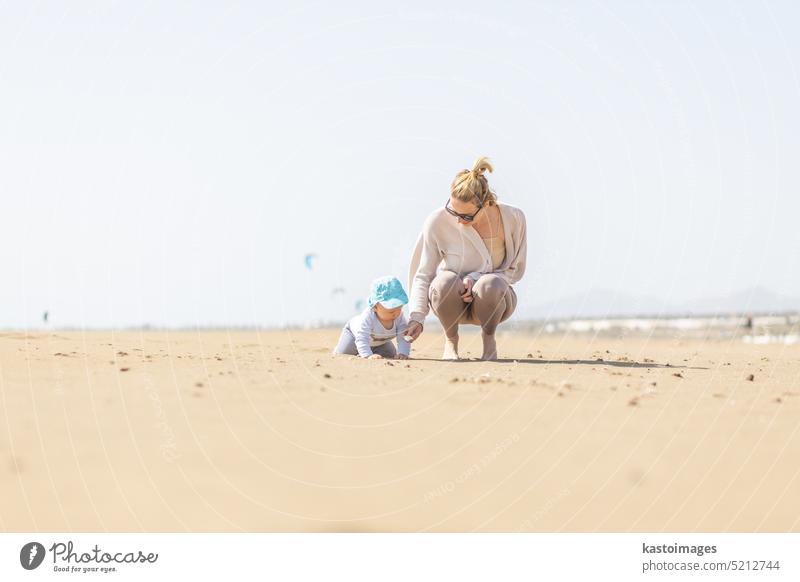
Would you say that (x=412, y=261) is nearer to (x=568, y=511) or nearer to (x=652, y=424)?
(x=652, y=424)

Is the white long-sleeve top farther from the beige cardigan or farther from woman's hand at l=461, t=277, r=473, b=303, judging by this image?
woman's hand at l=461, t=277, r=473, b=303

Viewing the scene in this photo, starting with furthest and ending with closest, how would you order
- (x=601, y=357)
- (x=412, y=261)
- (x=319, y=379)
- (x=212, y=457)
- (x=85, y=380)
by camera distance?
(x=601, y=357) → (x=412, y=261) → (x=319, y=379) → (x=85, y=380) → (x=212, y=457)

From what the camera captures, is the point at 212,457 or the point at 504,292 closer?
the point at 212,457

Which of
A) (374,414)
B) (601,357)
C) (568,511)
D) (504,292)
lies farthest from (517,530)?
(601,357)

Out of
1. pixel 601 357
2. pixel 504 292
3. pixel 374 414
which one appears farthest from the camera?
pixel 601 357

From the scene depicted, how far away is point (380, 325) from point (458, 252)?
1.00m

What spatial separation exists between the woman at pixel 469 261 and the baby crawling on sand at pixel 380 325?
197mm

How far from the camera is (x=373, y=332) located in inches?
340

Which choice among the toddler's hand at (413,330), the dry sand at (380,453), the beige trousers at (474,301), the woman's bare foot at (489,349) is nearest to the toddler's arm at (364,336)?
the toddler's hand at (413,330)

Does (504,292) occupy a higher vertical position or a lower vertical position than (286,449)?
higher

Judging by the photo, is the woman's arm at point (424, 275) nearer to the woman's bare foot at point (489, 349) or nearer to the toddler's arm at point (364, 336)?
the toddler's arm at point (364, 336)

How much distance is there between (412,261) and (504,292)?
1021 millimetres

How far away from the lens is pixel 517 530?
3869mm

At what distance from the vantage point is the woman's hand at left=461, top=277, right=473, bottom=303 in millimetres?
8273
